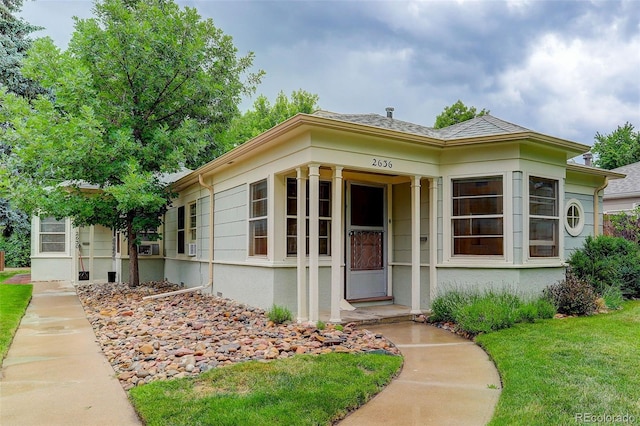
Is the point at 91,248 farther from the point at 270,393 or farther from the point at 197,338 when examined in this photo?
the point at 270,393

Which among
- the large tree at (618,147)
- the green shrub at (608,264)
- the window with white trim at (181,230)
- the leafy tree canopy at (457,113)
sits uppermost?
the leafy tree canopy at (457,113)

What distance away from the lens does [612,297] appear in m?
7.98

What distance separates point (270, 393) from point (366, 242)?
4921 millimetres

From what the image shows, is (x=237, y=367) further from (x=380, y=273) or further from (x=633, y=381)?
(x=380, y=273)

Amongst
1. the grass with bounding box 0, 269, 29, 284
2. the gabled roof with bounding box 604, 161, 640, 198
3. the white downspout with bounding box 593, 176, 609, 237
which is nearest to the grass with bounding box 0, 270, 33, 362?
the grass with bounding box 0, 269, 29, 284

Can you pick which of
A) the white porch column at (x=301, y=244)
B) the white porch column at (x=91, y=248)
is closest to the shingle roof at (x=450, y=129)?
the white porch column at (x=301, y=244)

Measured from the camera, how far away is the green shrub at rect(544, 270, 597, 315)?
718 cm

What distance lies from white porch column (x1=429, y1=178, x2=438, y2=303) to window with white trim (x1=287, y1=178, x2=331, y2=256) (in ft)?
5.84

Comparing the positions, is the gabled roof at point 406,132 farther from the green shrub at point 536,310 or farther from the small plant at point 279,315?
the small plant at point 279,315

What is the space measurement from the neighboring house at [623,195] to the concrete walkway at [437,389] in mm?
12848

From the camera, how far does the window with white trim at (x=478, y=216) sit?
7.14 meters

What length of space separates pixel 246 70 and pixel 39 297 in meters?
10.1

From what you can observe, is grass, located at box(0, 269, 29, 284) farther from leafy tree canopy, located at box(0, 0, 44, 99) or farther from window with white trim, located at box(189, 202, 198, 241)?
window with white trim, located at box(189, 202, 198, 241)

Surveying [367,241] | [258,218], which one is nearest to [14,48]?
[258,218]
